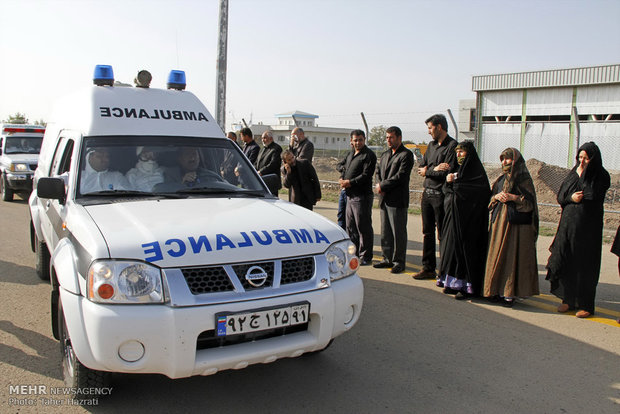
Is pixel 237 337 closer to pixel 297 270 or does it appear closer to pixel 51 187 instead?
pixel 297 270

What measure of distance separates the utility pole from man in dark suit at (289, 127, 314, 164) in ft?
13.5

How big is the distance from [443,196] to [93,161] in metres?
4.04

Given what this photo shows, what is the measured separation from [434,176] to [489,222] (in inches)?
34.9

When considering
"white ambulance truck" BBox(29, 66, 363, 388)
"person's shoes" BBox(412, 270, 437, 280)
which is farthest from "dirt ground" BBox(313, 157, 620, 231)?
"white ambulance truck" BBox(29, 66, 363, 388)

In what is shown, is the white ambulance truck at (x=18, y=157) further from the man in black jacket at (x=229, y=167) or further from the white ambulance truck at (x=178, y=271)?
the man in black jacket at (x=229, y=167)

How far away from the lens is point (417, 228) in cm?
1016

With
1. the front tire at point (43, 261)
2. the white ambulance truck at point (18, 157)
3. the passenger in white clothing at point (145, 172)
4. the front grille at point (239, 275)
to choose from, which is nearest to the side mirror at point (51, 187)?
the passenger in white clothing at point (145, 172)

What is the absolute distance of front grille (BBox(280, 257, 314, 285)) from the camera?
3.25m

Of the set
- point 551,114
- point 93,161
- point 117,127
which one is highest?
point 551,114

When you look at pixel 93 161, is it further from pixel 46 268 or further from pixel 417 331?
pixel 417 331

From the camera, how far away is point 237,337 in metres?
3.10

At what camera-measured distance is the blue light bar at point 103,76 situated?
536 centimetres

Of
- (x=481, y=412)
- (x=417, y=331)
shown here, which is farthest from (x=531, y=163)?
(x=481, y=412)

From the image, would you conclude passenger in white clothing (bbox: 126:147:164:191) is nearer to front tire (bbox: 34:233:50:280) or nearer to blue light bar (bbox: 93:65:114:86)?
blue light bar (bbox: 93:65:114:86)
